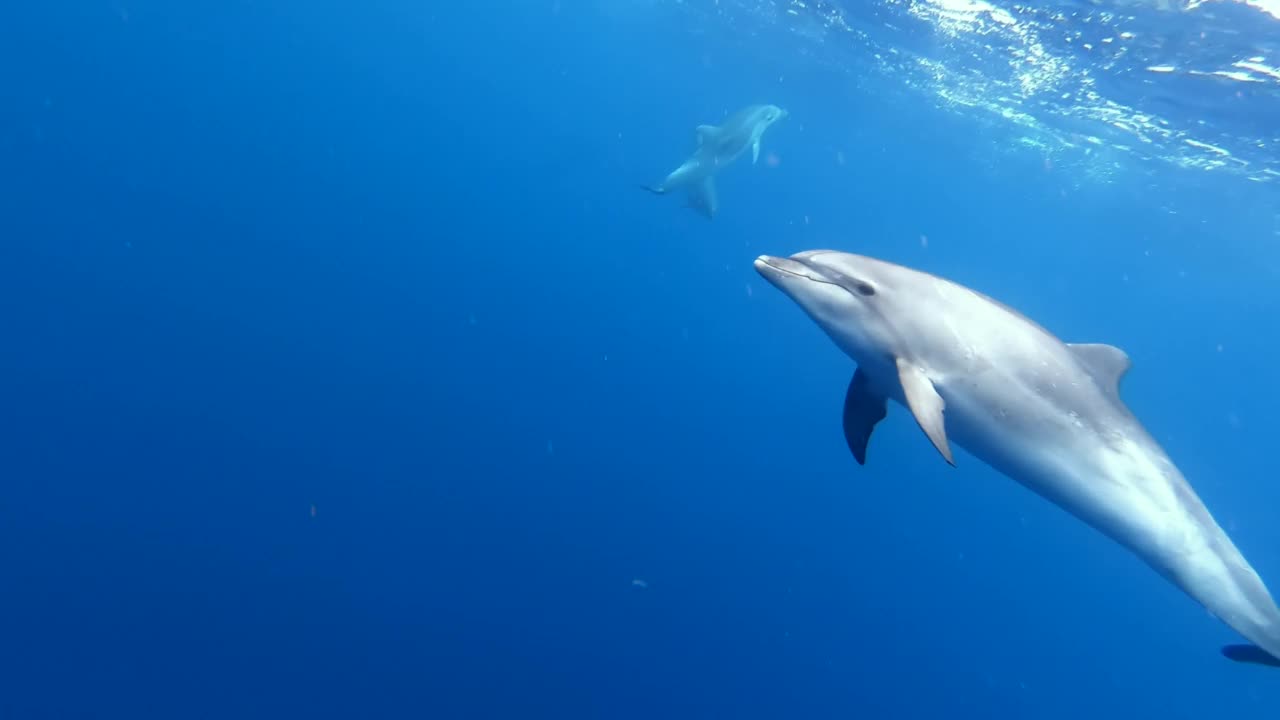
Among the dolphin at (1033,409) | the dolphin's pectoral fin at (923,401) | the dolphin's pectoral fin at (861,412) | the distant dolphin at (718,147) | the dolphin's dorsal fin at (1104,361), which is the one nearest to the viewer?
the dolphin's pectoral fin at (923,401)

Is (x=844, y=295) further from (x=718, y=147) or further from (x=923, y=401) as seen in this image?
(x=718, y=147)

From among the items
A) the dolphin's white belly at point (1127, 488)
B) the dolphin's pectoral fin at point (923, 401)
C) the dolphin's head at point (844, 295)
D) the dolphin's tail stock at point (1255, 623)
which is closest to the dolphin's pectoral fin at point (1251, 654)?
the dolphin's tail stock at point (1255, 623)

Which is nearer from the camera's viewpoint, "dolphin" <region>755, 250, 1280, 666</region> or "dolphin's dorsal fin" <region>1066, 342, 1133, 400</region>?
"dolphin" <region>755, 250, 1280, 666</region>

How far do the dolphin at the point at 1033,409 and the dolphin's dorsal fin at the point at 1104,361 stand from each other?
21cm

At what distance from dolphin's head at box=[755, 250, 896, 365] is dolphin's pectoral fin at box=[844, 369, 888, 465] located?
67 cm

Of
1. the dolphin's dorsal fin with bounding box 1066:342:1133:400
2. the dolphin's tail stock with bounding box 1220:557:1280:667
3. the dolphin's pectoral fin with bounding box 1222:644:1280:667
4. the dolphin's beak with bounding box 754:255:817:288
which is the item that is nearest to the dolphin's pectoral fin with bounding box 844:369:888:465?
the dolphin's beak with bounding box 754:255:817:288

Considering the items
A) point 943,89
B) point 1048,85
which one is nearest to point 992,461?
point 1048,85

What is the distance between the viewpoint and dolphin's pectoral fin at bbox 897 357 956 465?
4.85 meters

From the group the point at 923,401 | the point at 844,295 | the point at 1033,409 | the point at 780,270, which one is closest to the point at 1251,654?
the point at 1033,409

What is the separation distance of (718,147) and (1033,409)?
51.8ft

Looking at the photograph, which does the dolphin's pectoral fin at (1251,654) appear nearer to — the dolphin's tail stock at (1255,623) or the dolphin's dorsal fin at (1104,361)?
the dolphin's tail stock at (1255,623)

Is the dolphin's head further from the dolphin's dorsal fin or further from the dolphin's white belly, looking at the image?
the dolphin's dorsal fin

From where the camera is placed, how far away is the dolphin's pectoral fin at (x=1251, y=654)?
17.3 feet

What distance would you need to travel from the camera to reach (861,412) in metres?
6.29
